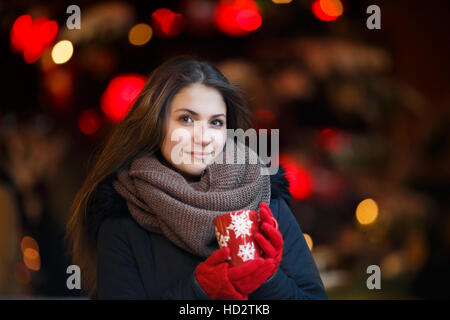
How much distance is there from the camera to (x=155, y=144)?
1.00m

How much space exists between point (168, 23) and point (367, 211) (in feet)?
3.53

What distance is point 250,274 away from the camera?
2.68ft

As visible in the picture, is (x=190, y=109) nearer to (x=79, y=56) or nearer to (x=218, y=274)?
(x=218, y=274)

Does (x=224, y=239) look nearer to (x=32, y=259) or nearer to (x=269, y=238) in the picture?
(x=269, y=238)

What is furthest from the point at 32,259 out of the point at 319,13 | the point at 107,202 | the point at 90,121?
the point at 319,13

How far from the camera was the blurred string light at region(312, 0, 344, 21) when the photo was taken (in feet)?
5.69

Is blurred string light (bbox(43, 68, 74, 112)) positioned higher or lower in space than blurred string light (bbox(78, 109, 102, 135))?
higher

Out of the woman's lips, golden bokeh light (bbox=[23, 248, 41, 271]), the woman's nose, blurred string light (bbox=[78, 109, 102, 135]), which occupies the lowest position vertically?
golden bokeh light (bbox=[23, 248, 41, 271])

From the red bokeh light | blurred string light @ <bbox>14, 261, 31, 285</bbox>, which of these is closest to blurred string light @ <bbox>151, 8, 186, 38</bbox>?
the red bokeh light

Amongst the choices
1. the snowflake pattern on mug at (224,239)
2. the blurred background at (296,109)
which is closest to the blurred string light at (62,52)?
the blurred background at (296,109)

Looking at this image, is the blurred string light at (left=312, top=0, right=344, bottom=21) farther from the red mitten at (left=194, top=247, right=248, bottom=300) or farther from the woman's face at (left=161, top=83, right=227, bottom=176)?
the red mitten at (left=194, top=247, right=248, bottom=300)

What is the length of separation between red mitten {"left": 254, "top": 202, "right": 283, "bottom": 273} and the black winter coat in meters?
0.06

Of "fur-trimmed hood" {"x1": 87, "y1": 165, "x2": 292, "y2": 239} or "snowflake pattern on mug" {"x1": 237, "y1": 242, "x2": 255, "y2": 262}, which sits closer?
"snowflake pattern on mug" {"x1": 237, "y1": 242, "x2": 255, "y2": 262}
